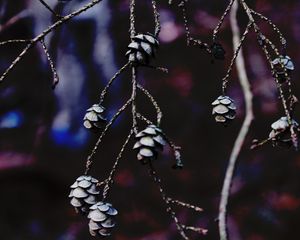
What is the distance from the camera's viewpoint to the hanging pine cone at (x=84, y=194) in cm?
59

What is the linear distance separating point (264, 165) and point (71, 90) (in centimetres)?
53

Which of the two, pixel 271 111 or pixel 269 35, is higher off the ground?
pixel 269 35

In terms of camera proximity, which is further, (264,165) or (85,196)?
(264,165)

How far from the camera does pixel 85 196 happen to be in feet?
1.95

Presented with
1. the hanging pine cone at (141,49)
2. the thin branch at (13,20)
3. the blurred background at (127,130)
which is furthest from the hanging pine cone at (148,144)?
the thin branch at (13,20)

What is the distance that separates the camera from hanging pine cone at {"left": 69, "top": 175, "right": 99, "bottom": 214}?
1.94 ft

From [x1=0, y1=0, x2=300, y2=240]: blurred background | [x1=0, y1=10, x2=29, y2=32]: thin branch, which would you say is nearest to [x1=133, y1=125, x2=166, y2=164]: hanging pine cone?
[x1=0, y1=0, x2=300, y2=240]: blurred background

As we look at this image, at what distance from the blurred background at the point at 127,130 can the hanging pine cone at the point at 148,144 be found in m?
0.79

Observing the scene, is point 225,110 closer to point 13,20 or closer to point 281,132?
point 281,132

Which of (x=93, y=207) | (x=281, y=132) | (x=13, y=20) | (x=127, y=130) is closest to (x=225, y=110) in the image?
(x=281, y=132)

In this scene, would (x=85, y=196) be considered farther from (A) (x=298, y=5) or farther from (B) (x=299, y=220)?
(A) (x=298, y=5)

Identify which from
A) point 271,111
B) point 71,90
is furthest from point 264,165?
point 71,90

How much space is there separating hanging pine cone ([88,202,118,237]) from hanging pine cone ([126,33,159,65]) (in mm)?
159

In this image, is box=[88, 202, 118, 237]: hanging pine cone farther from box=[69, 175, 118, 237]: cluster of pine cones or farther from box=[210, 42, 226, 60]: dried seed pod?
box=[210, 42, 226, 60]: dried seed pod
